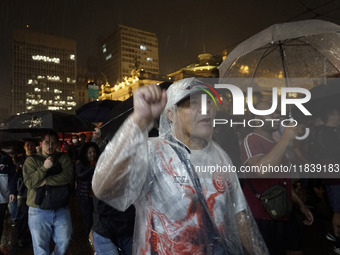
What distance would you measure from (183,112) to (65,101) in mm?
110515

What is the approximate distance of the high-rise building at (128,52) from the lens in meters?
108

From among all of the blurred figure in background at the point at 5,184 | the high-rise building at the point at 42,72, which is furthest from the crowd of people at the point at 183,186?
the high-rise building at the point at 42,72

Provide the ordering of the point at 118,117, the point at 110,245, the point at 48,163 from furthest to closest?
the point at 48,163
the point at 118,117
the point at 110,245

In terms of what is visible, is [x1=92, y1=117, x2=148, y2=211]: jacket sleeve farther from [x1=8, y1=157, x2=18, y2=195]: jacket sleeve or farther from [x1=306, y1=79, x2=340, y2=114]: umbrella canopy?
[x1=8, y1=157, x2=18, y2=195]: jacket sleeve

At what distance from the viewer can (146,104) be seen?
4.15 ft

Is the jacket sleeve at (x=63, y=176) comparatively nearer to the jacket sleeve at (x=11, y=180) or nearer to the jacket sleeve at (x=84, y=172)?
the jacket sleeve at (x=84, y=172)

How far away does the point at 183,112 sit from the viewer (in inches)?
65.1

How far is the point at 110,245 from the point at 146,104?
1807 millimetres

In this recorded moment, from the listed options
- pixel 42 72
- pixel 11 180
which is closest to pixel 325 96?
pixel 11 180

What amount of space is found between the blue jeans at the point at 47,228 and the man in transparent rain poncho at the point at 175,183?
93.3 inches

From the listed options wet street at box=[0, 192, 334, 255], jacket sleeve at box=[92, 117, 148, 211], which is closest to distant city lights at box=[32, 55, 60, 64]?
wet street at box=[0, 192, 334, 255]

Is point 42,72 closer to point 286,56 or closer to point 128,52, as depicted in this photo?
point 128,52

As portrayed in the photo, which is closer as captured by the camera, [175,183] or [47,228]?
[175,183]

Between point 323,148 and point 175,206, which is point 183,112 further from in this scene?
point 323,148
